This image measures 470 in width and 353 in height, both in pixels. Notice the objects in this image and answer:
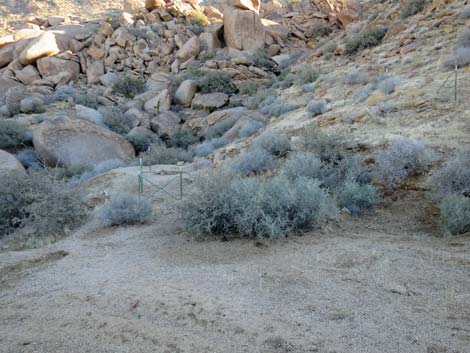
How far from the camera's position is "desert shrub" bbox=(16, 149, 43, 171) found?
1300 cm

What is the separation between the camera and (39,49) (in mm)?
22906

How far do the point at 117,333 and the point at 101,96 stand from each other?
65.6ft

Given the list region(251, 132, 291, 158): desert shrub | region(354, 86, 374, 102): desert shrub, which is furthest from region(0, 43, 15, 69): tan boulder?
region(354, 86, 374, 102): desert shrub

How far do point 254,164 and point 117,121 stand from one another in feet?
36.5

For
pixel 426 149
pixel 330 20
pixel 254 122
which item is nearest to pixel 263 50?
pixel 330 20

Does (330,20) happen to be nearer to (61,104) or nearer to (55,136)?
(61,104)

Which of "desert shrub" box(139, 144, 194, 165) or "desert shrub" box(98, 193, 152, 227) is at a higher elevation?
"desert shrub" box(98, 193, 152, 227)

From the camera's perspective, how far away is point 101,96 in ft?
69.3

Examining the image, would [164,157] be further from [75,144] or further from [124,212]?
[124,212]

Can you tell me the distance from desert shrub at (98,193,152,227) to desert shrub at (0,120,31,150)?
939cm

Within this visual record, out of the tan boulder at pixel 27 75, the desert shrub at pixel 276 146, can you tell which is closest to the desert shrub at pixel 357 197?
the desert shrub at pixel 276 146

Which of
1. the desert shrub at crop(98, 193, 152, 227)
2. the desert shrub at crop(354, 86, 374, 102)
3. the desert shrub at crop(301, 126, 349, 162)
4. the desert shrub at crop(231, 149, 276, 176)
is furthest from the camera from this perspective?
the desert shrub at crop(354, 86, 374, 102)

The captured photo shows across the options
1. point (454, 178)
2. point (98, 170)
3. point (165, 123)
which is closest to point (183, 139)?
point (165, 123)

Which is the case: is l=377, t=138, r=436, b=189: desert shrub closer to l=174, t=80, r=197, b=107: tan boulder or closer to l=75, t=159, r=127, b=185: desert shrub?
l=75, t=159, r=127, b=185: desert shrub
